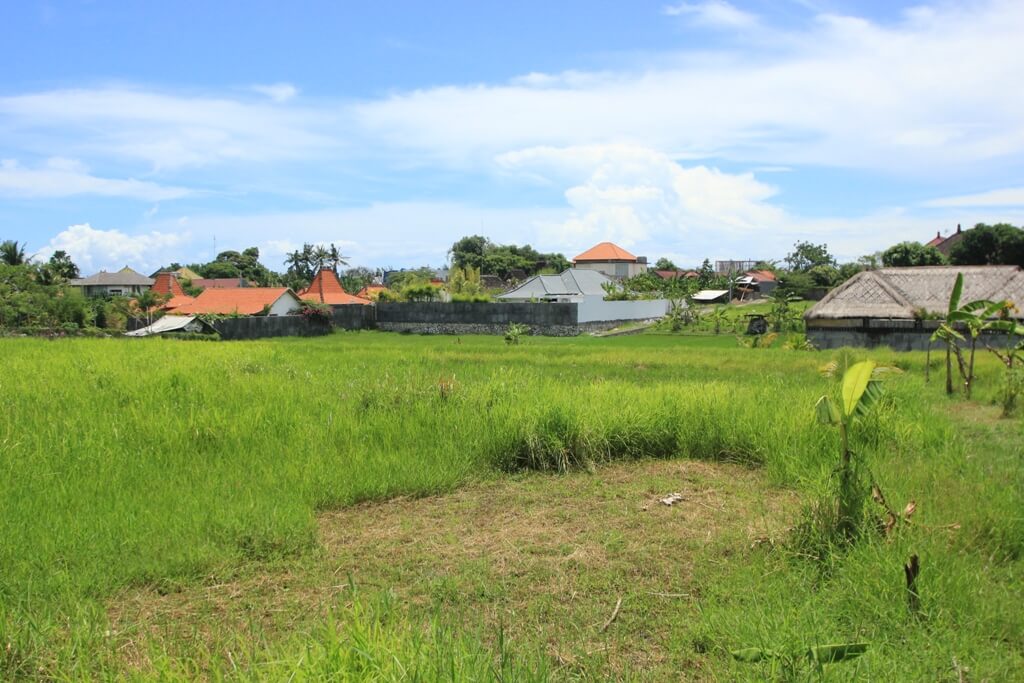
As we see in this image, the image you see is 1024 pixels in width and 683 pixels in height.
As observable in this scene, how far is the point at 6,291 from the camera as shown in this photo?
1233 inches

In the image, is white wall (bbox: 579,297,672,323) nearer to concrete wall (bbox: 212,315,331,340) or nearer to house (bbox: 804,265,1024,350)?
house (bbox: 804,265,1024,350)

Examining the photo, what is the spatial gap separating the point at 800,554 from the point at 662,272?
244ft

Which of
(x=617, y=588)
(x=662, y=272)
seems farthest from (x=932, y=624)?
(x=662, y=272)

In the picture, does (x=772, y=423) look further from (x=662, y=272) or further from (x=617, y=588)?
(x=662, y=272)

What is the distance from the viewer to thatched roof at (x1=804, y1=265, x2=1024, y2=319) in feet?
74.5

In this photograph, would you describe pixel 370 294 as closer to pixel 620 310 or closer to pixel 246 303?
pixel 246 303

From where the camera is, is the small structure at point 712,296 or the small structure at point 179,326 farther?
the small structure at point 712,296

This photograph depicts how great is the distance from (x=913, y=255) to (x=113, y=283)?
195 ft

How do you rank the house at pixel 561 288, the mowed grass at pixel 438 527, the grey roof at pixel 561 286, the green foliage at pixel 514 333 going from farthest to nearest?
the grey roof at pixel 561 286
the house at pixel 561 288
the green foliage at pixel 514 333
the mowed grass at pixel 438 527

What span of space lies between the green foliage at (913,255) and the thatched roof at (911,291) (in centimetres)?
2420

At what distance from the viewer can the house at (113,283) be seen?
63.8 metres

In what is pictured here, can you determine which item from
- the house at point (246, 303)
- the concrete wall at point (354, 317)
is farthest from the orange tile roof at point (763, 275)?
the house at point (246, 303)

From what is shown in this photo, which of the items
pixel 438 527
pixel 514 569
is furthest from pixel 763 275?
pixel 514 569

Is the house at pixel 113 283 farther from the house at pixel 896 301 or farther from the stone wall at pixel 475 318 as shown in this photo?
the house at pixel 896 301
